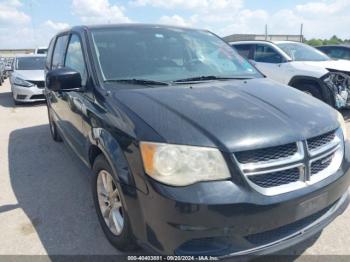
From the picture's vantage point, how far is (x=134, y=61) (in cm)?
334

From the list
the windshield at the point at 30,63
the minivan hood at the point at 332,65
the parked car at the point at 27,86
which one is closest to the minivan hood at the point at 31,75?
the parked car at the point at 27,86

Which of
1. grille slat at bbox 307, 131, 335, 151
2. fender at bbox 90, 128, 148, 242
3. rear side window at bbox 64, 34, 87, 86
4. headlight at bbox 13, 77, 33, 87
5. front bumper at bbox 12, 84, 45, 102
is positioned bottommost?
front bumper at bbox 12, 84, 45, 102

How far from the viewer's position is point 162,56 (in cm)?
353

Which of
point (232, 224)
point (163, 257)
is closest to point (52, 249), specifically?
point (163, 257)

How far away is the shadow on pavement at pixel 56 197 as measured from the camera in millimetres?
3031

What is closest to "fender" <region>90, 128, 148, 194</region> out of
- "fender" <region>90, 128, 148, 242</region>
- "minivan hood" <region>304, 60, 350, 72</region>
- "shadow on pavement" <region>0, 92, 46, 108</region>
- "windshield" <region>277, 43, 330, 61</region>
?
"fender" <region>90, 128, 148, 242</region>

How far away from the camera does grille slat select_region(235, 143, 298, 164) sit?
84.0 inches

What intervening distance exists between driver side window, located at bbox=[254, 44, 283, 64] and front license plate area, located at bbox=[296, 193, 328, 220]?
6.22 m

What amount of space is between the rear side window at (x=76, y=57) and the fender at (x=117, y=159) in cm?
80

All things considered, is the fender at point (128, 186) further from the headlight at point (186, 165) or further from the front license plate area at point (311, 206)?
the front license plate area at point (311, 206)

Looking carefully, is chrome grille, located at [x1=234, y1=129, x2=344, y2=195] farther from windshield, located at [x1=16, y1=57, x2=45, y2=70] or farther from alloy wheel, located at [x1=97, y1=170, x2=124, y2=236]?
windshield, located at [x1=16, y1=57, x2=45, y2=70]

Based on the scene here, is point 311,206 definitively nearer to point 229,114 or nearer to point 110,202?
point 229,114

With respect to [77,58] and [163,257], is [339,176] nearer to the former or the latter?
[163,257]

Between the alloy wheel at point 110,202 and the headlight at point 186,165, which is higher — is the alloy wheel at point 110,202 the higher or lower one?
the lower one
